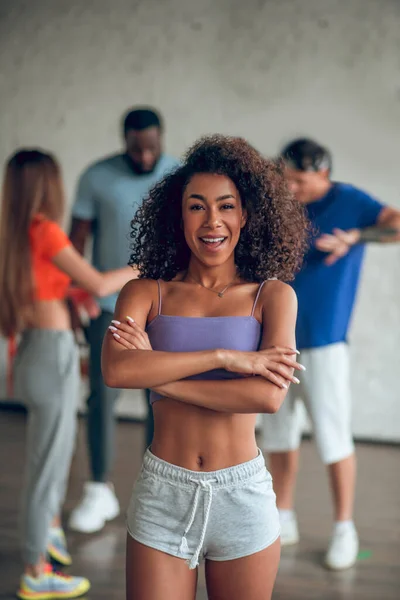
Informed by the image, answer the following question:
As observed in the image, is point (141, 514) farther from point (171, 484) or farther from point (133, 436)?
point (133, 436)

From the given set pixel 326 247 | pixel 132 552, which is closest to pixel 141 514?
pixel 132 552

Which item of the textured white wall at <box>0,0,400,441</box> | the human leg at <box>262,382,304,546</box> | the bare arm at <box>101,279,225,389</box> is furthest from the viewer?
the textured white wall at <box>0,0,400,441</box>

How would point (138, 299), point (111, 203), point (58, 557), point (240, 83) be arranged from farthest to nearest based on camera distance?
point (240, 83) → point (111, 203) → point (58, 557) → point (138, 299)

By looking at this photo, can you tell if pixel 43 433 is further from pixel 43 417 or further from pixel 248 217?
pixel 248 217

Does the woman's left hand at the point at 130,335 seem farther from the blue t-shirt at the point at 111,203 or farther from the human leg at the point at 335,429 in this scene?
the blue t-shirt at the point at 111,203

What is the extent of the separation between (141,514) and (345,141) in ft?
12.1

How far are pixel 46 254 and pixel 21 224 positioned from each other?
4.9 inches

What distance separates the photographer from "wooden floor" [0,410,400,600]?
272cm

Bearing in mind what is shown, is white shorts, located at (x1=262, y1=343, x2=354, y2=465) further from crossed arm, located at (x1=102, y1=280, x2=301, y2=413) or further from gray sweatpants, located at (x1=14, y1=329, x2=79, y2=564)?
crossed arm, located at (x1=102, y1=280, x2=301, y2=413)

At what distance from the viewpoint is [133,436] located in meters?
4.93

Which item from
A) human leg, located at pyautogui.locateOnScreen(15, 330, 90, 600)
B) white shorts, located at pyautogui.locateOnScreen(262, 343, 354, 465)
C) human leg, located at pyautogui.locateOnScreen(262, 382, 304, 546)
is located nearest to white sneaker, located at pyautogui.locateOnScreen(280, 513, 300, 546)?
human leg, located at pyautogui.locateOnScreen(262, 382, 304, 546)

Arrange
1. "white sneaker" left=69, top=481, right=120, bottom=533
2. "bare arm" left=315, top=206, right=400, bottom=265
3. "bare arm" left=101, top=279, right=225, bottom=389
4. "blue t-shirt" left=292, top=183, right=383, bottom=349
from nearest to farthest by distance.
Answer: "bare arm" left=101, top=279, right=225, bottom=389, "bare arm" left=315, top=206, right=400, bottom=265, "blue t-shirt" left=292, top=183, right=383, bottom=349, "white sneaker" left=69, top=481, right=120, bottom=533

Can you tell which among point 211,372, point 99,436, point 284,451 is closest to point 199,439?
point 211,372

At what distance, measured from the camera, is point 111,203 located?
3340 millimetres
